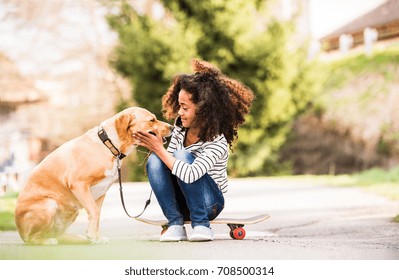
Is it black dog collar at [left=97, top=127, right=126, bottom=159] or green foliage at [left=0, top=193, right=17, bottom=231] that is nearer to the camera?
black dog collar at [left=97, top=127, right=126, bottom=159]

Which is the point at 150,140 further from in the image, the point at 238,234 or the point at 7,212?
the point at 7,212

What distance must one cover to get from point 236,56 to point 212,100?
4366 mm

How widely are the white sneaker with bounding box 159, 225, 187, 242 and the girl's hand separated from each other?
33 centimetres

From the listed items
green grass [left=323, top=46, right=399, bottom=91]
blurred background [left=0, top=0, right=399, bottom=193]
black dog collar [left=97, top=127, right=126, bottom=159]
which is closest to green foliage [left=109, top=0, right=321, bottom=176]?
blurred background [left=0, top=0, right=399, bottom=193]

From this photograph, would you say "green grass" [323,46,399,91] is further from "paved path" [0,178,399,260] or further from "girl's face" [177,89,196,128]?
"girl's face" [177,89,196,128]

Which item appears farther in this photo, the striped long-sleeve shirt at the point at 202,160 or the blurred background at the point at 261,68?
the blurred background at the point at 261,68

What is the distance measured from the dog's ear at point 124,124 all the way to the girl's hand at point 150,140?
0.17ft

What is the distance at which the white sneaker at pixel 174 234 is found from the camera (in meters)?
2.40

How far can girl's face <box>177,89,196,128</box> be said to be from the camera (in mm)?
2387

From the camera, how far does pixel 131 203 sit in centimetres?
435

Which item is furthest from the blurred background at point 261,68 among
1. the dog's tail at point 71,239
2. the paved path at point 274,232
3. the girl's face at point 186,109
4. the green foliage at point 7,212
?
the girl's face at point 186,109

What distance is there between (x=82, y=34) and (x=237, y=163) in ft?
10.7

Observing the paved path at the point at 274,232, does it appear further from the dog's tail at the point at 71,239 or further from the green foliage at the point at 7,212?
the green foliage at the point at 7,212

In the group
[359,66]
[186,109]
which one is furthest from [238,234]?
[359,66]
